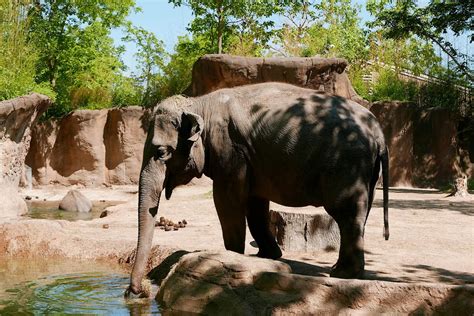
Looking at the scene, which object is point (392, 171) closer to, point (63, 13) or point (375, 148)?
point (375, 148)

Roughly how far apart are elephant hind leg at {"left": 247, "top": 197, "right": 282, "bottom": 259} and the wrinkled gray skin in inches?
14.7

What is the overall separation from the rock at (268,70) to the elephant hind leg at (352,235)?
12359 millimetres

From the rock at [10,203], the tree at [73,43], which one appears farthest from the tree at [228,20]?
the rock at [10,203]


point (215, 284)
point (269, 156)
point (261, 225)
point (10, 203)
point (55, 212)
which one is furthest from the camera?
point (55, 212)

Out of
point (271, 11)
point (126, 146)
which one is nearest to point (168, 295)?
point (126, 146)

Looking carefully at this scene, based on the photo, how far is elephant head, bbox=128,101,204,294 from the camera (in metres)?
6.08

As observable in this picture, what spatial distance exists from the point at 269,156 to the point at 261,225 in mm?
1074

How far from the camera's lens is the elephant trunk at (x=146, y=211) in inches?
235

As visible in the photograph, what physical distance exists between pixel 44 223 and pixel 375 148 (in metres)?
5.28

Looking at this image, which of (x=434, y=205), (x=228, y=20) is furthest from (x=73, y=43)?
(x=434, y=205)

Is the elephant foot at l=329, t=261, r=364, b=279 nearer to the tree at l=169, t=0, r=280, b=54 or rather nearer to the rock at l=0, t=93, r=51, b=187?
the rock at l=0, t=93, r=51, b=187

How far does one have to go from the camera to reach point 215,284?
539cm

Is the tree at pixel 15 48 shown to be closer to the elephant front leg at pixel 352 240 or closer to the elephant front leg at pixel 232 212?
the elephant front leg at pixel 232 212

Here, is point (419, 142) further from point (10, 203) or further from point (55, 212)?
point (10, 203)
